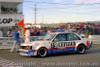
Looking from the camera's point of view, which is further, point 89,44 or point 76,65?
point 89,44

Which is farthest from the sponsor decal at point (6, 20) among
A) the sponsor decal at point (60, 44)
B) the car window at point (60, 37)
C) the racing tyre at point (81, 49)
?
the racing tyre at point (81, 49)

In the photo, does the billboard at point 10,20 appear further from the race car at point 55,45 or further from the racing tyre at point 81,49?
the racing tyre at point 81,49

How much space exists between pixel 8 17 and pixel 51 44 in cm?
1067

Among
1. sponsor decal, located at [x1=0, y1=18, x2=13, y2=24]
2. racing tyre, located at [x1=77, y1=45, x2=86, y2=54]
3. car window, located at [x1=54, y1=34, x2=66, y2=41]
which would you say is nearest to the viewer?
car window, located at [x1=54, y1=34, x2=66, y2=41]

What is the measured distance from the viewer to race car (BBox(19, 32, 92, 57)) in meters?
8.97

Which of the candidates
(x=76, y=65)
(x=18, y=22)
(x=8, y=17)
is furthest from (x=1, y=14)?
(x=76, y=65)

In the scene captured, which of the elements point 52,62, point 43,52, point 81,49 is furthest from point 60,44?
point 52,62

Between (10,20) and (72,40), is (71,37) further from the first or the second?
(10,20)

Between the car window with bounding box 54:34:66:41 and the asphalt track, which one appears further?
the car window with bounding box 54:34:66:41

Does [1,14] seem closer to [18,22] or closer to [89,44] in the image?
[18,22]

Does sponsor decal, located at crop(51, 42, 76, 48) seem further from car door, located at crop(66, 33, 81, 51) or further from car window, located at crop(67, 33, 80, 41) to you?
car window, located at crop(67, 33, 80, 41)

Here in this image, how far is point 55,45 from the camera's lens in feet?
31.3

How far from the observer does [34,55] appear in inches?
353

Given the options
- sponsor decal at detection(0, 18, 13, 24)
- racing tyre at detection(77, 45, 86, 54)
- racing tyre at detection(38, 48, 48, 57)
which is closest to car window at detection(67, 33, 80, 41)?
racing tyre at detection(77, 45, 86, 54)
